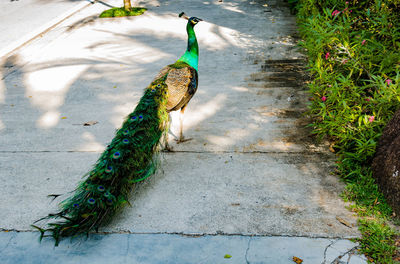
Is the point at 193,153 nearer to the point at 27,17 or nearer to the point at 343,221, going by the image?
the point at 343,221

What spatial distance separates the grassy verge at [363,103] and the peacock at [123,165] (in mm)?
1649

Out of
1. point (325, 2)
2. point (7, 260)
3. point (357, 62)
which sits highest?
point (325, 2)

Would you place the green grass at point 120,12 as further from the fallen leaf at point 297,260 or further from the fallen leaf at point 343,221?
the fallen leaf at point 297,260

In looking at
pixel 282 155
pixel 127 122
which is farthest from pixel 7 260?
pixel 282 155

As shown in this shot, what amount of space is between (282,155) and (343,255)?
5.12 ft

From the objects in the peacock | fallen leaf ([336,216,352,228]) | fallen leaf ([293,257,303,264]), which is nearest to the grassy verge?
fallen leaf ([336,216,352,228])

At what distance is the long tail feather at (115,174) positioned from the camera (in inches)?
115

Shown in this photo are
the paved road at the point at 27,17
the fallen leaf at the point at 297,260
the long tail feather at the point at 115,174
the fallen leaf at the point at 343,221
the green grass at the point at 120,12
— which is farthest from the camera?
the green grass at the point at 120,12

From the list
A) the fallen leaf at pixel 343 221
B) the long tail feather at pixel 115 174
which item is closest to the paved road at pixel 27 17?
the long tail feather at pixel 115 174

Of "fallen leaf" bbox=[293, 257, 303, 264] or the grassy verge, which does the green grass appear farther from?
"fallen leaf" bbox=[293, 257, 303, 264]

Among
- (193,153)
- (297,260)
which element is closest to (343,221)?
(297,260)

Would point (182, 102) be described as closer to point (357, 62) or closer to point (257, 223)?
point (257, 223)

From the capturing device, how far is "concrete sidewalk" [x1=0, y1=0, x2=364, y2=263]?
9.91ft

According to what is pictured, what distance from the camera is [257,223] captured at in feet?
10.4
